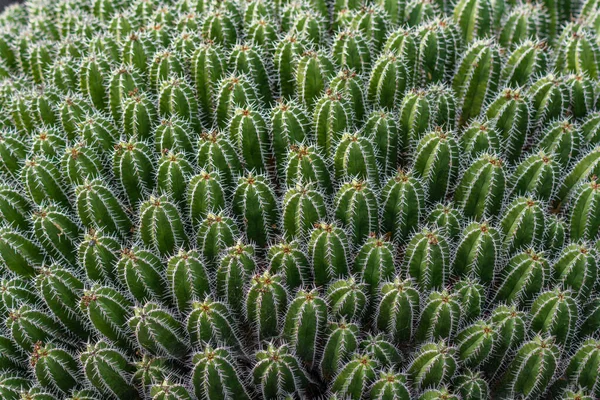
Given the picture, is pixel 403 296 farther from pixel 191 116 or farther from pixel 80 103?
pixel 80 103

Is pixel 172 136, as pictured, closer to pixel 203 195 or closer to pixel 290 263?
pixel 203 195

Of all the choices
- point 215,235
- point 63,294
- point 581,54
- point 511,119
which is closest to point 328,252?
point 215,235

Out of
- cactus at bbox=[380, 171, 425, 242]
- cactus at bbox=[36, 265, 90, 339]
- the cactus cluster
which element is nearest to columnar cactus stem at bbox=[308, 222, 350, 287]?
the cactus cluster

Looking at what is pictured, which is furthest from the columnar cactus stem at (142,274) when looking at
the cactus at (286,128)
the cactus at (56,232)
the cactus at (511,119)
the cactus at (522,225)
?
the cactus at (511,119)

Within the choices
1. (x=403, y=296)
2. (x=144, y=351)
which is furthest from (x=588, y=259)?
(x=144, y=351)

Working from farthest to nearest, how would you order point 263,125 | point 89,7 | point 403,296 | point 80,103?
point 89,7, point 80,103, point 263,125, point 403,296

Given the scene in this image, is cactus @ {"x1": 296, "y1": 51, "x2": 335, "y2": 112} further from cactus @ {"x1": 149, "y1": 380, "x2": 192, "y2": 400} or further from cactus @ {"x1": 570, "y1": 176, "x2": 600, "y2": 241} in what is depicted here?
cactus @ {"x1": 149, "y1": 380, "x2": 192, "y2": 400}

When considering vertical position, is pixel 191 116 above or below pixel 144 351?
above

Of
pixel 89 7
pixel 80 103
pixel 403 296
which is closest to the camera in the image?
pixel 403 296
